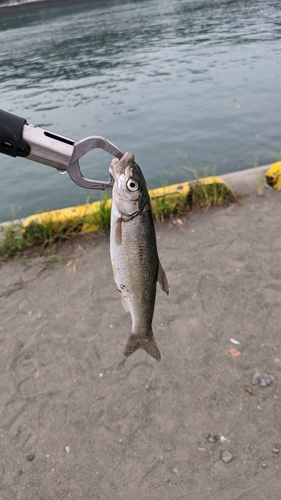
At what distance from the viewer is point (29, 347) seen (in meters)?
4.20

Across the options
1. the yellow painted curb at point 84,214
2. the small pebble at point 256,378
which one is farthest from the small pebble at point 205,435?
the yellow painted curb at point 84,214

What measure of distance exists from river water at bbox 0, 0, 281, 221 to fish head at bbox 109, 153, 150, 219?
5.70 metres

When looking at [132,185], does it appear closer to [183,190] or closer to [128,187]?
[128,187]

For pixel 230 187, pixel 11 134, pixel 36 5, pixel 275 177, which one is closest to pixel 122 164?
pixel 11 134

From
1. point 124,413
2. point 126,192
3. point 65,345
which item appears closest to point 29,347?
point 65,345

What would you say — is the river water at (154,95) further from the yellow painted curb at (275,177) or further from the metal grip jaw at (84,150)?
the metal grip jaw at (84,150)

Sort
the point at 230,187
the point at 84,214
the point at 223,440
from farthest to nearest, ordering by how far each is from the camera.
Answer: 1. the point at 230,187
2. the point at 84,214
3. the point at 223,440

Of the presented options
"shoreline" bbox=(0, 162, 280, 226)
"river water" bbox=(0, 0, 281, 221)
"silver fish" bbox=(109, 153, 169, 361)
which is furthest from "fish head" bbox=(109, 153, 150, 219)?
"river water" bbox=(0, 0, 281, 221)

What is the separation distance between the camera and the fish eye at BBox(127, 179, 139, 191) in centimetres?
190

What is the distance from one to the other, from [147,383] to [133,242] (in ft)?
7.10

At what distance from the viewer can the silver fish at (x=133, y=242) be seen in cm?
190

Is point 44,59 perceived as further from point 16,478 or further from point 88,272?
point 16,478

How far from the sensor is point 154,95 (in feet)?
48.9

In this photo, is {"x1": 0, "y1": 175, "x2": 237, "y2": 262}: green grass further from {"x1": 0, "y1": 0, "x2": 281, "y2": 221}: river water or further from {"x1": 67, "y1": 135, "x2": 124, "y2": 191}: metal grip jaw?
{"x1": 67, "y1": 135, "x2": 124, "y2": 191}: metal grip jaw
